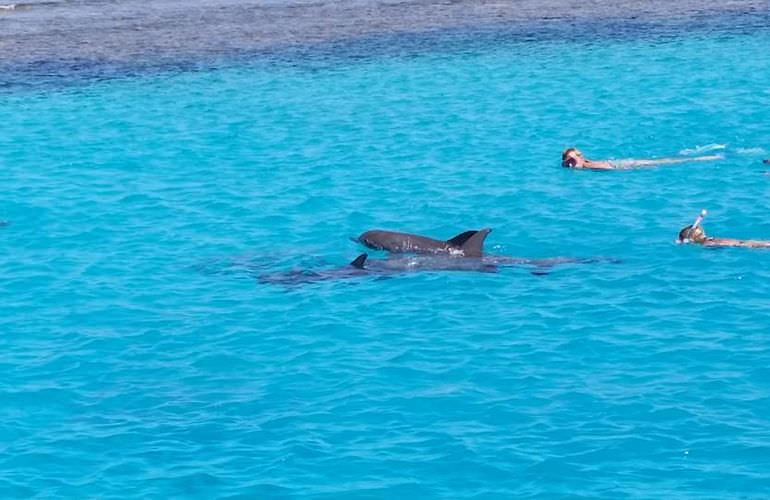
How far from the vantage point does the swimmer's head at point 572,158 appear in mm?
24688

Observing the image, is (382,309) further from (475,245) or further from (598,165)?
(598,165)

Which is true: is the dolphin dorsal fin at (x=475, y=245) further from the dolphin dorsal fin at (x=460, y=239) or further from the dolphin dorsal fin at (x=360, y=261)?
the dolphin dorsal fin at (x=360, y=261)

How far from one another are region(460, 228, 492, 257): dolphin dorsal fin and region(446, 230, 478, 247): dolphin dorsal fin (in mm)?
47

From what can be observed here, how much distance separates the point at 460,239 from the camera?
1920cm

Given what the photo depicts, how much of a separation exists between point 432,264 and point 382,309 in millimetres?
1984

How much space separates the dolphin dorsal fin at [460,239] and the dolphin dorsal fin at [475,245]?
47 mm

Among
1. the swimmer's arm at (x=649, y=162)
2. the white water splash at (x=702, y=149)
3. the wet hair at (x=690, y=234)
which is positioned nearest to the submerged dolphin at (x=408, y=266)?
the wet hair at (x=690, y=234)

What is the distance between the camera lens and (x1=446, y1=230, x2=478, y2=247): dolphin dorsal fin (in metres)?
19.0

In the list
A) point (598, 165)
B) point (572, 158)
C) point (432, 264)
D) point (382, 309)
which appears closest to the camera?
point (382, 309)

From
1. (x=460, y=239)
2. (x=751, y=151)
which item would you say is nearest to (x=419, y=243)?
(x=460, y=239)

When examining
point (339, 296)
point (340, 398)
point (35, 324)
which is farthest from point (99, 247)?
point (340, 398)

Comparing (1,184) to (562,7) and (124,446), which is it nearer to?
(124,446)

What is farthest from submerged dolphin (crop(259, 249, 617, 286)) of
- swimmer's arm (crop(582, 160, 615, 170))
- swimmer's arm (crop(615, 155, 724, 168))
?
swimmer's arm (crop(615, 155, 724, 168))

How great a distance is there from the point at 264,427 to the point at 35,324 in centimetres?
521
